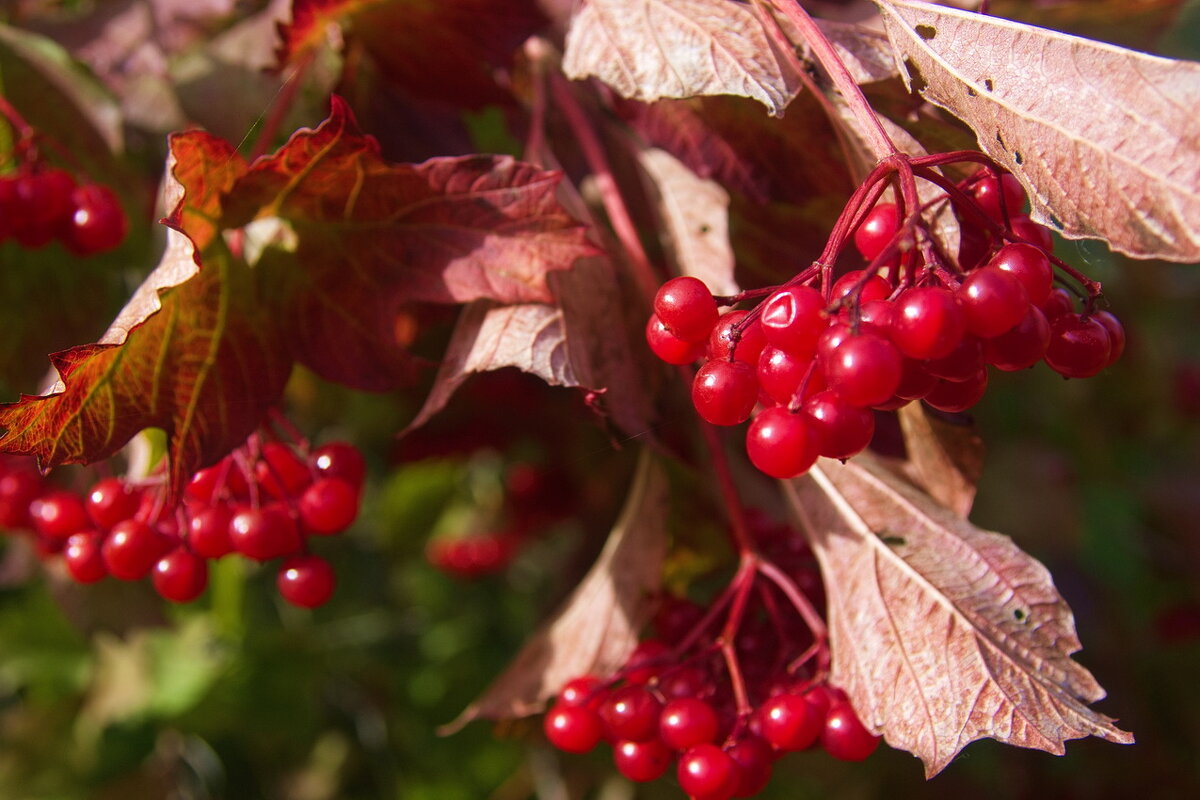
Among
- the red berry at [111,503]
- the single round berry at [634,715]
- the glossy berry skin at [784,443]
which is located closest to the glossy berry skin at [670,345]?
the glossy berry skin at [784,443]

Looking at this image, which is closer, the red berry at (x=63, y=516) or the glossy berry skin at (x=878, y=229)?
the glossy berry skin at (x=878, y=229)

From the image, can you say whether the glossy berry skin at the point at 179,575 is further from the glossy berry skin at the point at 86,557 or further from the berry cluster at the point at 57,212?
the berry cluster at the point at 57,212

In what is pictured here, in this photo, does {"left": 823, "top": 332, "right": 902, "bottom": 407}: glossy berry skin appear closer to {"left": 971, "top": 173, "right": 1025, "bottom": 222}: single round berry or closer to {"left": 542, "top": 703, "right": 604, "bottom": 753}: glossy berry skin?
{"left": 971, "top": 173, "right": 1025, "bottom": 222}: single round berry

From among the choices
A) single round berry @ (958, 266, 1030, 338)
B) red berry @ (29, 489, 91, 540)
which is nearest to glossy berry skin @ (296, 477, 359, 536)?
red berry @ (29, 489, 91, 540)

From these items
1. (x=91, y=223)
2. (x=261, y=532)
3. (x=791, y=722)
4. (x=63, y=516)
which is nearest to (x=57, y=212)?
(x=91, y=223)

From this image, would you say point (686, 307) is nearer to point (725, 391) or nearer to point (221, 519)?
point (725, 391)

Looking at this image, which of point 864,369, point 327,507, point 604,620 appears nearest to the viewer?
→ point 864,369
